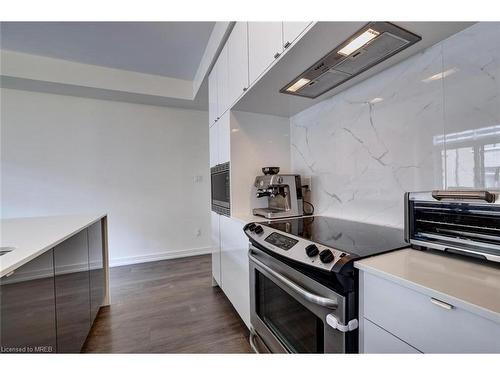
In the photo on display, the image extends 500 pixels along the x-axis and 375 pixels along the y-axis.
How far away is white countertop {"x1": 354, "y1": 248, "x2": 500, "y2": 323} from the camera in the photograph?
0.51 metres

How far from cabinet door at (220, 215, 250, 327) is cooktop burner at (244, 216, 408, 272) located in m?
0.28

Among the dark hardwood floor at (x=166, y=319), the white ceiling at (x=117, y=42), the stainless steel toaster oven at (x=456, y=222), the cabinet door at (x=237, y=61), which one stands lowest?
the dark hardwood floor at (x=166, y=319)

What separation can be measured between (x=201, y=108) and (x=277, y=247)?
293 centimetres

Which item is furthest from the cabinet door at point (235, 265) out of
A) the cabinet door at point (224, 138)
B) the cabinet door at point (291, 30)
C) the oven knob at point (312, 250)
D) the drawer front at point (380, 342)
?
the cabinet door at point (291, 30)

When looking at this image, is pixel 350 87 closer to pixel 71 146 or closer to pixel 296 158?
pixel 296 158

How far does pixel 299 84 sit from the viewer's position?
146 centimetres

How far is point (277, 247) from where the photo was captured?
106 centimetres

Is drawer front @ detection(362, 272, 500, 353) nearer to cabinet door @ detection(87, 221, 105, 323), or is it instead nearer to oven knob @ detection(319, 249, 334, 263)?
oven knob @ detection(319, 249, 334, 263)

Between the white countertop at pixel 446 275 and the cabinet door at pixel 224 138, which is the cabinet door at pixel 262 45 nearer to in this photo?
the cabinet door at pixel 224 138

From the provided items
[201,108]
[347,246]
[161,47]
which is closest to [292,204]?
[347,246]

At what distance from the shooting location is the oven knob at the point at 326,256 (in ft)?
2.60

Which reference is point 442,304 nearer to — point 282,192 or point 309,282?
point 309,282

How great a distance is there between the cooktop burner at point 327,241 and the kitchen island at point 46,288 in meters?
0.98

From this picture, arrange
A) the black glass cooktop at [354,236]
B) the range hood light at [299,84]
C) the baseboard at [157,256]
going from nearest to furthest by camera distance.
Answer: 1. the black glass cooktop at [354,236]
2. the range hood light at [299,84]
3. the baseboard at [157,256]
